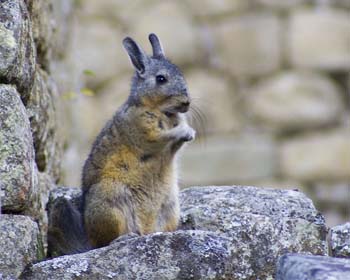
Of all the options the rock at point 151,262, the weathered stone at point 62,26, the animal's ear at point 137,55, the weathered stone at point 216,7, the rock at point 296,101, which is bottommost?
the rock at point 151,262

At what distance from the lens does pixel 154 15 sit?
1463cm

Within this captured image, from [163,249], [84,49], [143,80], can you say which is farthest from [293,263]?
[84,49]

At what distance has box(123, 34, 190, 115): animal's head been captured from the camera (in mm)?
7988

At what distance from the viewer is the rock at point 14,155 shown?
20.3ft

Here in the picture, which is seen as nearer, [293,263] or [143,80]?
[293,263]

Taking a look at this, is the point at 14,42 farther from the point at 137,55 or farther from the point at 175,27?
the point at 175,27

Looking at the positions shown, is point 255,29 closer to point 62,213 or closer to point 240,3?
point 240,3

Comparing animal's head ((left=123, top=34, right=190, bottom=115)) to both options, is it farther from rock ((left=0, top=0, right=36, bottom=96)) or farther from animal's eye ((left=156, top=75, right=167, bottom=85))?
rock ((left=0, top=0, right=36, bottom=96))

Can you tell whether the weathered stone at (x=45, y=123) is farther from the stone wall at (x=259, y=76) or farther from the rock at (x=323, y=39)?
the rock at (x=323, y=39)

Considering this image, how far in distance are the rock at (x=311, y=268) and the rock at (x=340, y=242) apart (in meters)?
0.80

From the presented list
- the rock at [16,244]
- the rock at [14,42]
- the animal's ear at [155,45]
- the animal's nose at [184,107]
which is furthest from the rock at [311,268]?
the animal's ear at [155,45]

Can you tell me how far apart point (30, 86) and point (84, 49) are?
748 centimetres

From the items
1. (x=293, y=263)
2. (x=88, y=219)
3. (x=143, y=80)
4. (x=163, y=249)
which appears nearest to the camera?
(x=293, y=263)

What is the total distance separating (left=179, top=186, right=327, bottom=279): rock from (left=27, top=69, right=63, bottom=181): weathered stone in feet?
2.76
